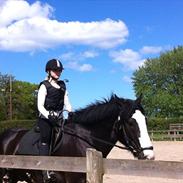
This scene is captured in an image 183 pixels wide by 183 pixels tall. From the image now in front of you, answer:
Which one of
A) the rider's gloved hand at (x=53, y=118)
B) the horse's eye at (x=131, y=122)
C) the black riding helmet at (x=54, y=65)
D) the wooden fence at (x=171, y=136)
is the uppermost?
the wooden fence at (x=171, y=136)

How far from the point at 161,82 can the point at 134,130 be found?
79.4m

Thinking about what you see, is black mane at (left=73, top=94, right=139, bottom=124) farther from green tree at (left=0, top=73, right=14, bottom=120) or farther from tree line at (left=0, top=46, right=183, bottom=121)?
tree line at (left=0, top=46, right=183, bottom=121)

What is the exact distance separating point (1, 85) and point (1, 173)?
274 feet

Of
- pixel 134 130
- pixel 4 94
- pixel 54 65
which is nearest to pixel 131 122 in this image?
pixel 134 130

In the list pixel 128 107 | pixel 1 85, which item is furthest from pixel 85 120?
pixel 1 85

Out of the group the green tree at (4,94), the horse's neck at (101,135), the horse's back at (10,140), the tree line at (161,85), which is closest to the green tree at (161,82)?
the tree line at (161,85)

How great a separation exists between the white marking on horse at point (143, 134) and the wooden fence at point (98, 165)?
0.69m

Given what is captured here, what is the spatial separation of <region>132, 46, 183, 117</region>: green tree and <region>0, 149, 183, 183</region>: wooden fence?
7647 cm

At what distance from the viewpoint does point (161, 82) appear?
8494cm

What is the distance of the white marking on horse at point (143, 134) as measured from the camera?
246 inches

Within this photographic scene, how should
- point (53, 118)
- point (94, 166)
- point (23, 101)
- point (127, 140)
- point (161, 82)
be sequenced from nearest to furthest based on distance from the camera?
1. point (94, 166)
2. point (127, 140)
3. point (53, 118)
4. point (161, 82)
5. point (23, 101)

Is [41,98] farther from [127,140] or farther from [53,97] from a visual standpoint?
[127,140]

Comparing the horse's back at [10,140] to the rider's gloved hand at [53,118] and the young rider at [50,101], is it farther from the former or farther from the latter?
the rider's gloved hand at [53,118]

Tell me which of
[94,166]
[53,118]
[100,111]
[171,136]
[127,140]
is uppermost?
[171,136]
